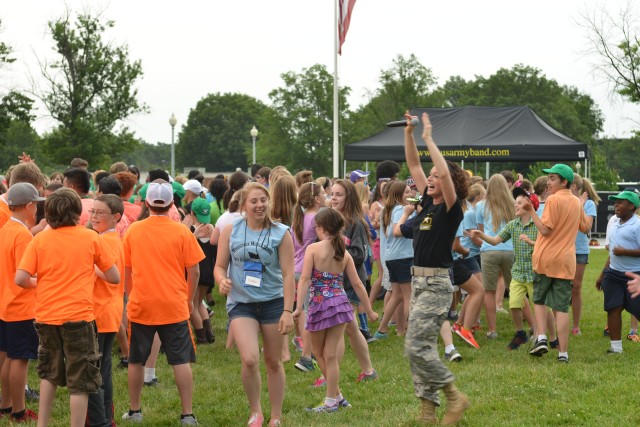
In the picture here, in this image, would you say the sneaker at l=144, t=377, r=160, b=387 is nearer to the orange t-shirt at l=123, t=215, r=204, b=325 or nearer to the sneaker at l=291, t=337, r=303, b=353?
the orange t-shirt at l=123, t=215, r=204, b=325

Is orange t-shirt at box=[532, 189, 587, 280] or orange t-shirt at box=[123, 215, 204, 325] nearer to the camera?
orange t-shirt at box=[123, 215, 204, 325]

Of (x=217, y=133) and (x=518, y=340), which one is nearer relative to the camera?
(x=518, y=340)

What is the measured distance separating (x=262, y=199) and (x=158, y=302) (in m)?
1.15

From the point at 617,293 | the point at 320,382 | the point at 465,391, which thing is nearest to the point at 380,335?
the point at 320,382

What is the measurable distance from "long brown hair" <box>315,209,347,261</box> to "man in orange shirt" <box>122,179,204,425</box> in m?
1.19

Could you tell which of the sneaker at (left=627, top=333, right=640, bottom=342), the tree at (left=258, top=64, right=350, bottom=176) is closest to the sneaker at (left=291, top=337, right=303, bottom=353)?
the sneaker at (left=627, top=333, right=640, bottom=342)

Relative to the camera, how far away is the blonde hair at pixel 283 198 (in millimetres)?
8461

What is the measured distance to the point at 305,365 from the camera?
341 inches

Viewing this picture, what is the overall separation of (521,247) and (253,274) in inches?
176

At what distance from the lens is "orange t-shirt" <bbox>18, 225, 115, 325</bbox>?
18.1ft

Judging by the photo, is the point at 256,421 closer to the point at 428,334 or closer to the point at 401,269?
the point at 428,334

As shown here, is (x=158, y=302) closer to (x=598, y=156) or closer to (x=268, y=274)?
(x=268, y=274)

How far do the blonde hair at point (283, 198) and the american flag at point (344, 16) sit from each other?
14.2 m

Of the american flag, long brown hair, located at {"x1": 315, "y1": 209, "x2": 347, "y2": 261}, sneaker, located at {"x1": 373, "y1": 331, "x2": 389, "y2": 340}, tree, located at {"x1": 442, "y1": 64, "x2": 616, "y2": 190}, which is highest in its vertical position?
tree, located at {"x1": 442, "y1": 64, "x2": 616, "y2": 190}
